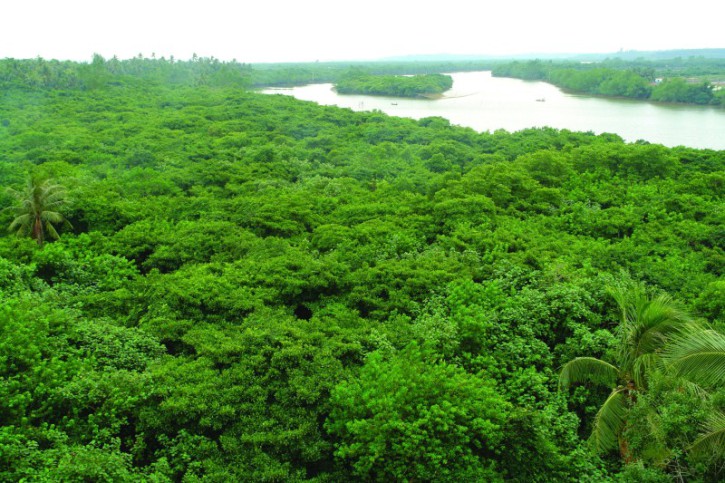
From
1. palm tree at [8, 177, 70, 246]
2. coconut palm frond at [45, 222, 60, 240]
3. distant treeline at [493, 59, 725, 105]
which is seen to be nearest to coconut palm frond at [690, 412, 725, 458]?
palm tree at [8, 177, 70, 246]

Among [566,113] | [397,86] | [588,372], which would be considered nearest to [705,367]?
[588,372]

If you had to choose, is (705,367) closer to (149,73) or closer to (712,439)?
(712,439)

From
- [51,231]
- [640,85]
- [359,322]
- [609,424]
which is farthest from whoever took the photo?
[640,85]

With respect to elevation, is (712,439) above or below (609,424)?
above

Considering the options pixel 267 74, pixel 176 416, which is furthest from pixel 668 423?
pixel 267 74

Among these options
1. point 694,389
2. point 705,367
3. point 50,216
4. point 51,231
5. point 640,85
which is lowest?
point 694,389

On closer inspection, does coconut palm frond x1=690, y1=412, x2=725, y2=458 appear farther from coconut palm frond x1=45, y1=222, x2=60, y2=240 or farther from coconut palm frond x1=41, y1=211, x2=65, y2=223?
coconut palm frond x1=41, y1=211, x2=65, y2=223
